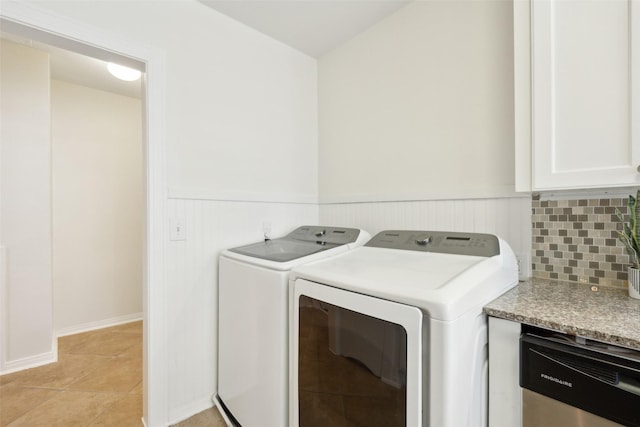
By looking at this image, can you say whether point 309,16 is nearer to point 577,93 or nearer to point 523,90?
point 523,90

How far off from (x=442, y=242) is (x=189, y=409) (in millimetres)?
1730

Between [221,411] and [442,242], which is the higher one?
[442,242]

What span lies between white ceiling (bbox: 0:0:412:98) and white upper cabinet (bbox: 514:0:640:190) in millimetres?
973

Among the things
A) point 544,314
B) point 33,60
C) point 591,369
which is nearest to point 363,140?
point 544,314

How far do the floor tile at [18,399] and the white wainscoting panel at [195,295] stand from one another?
3.10ft

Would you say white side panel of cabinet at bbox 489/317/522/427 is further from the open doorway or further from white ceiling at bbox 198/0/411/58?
white ceiling at bbox 198/0/411/58

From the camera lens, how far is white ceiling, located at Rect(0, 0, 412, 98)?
5.90 ft

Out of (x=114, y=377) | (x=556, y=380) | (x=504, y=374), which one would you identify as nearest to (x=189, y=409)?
(x=114, y=377)

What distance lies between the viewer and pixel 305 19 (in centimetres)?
194

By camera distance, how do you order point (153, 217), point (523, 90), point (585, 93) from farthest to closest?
point (153, 217) < point (523, 90) < point (585, 93)

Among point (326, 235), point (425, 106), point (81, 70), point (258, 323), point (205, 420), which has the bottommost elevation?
point (205, 420)

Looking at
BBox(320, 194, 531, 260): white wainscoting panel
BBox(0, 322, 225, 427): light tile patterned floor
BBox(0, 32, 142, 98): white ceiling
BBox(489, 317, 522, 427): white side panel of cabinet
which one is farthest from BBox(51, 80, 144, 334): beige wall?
BBox(489, 317, 522, 427): white side panel of cabinet

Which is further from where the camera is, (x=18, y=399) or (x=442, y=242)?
(x=18, y=399)

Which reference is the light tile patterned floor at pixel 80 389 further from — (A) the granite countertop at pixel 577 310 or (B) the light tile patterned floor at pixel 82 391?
(A) the granite countertop at pixel 577 310
